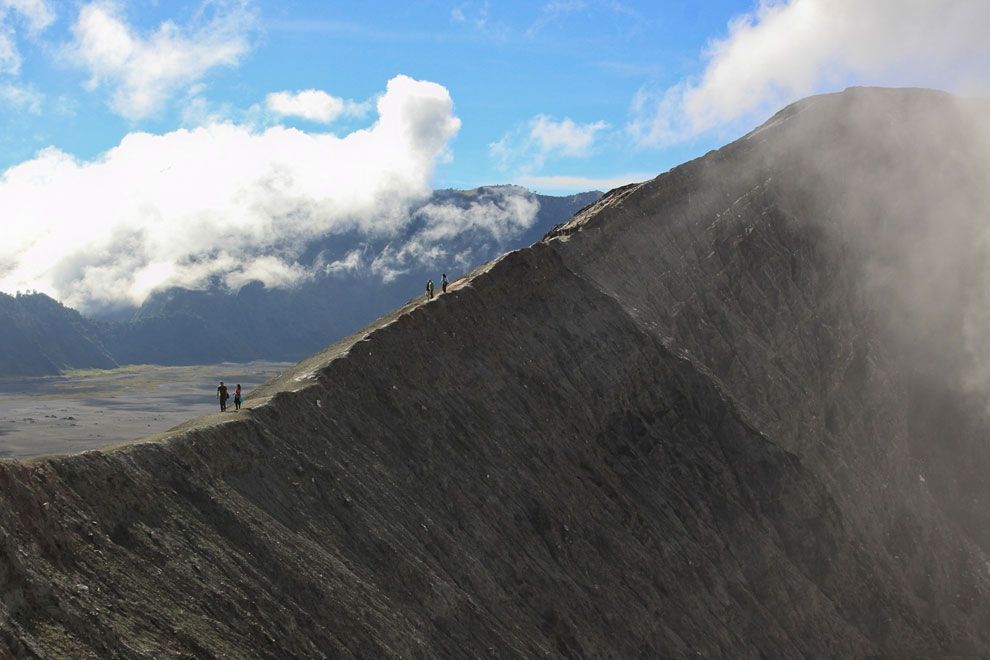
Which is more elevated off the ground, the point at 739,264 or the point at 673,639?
the point at 739,264

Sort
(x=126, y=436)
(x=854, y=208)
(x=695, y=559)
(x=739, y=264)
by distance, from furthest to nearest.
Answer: (x=126, y=436), (x=854, y=208), (x=739, y=264), (x=695, y=559)

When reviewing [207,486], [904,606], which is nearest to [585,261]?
[904,606]

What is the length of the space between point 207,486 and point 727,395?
131ft

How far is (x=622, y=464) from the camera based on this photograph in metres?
55.2

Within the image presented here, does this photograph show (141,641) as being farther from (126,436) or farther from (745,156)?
(126,436)

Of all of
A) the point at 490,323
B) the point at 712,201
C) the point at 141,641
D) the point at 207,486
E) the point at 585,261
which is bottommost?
the point at 141,641

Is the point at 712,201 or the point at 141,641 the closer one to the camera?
the point at 141,641

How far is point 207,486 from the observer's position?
107 feet

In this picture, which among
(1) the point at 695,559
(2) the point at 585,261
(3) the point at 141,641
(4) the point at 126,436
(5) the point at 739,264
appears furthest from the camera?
(4) the point at 126,436

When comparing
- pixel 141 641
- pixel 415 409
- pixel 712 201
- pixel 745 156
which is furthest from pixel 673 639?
pixel 745 156

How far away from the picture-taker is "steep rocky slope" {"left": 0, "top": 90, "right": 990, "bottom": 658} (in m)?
29.1

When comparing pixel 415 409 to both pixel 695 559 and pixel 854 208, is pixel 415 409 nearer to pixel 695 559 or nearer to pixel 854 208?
pixel 695 559

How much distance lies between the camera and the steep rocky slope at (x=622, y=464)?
2909cm

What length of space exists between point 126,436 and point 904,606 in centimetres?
11754
